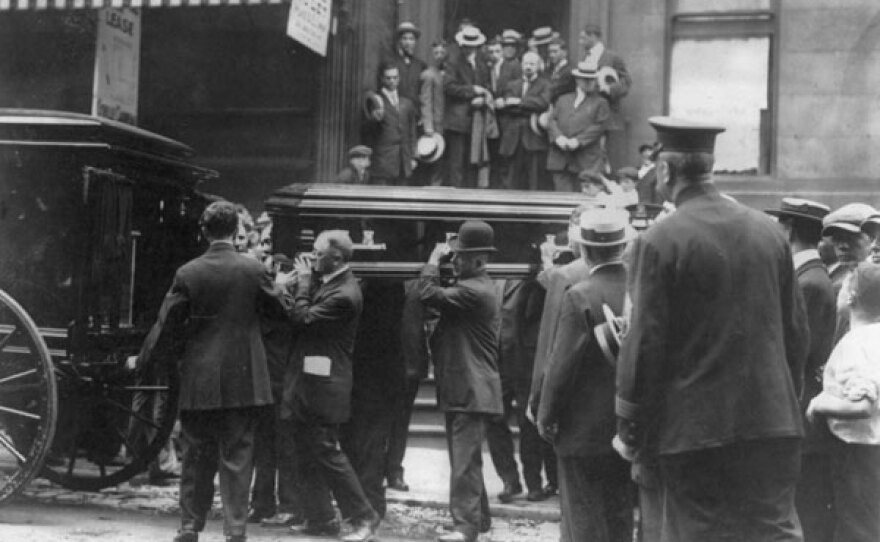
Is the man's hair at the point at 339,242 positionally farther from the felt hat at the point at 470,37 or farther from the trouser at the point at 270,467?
the felt hat at the point at 470,37

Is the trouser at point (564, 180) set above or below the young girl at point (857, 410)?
above

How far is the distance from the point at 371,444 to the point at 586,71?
5.10 metres

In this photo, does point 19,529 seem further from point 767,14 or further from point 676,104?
point 767,14

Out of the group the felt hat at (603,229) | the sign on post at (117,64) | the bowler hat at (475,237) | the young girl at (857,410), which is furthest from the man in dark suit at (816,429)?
the sign on post at (117,64)

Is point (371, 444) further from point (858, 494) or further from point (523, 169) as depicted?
point (523, 169)

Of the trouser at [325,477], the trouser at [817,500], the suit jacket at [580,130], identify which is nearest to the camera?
the trouser at [817,500]

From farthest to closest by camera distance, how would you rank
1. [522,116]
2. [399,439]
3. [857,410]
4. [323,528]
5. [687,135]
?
[522,116] < [399,439] < [323,528] < [857,410] < [687,135]

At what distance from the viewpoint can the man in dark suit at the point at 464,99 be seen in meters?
11.5

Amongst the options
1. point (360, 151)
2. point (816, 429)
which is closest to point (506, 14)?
point (360, 151)

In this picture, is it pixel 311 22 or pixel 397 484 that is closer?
pixel 397 484

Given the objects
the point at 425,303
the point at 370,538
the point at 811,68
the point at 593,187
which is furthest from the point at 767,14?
the point at 370,538

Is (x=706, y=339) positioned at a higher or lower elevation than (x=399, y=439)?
higher

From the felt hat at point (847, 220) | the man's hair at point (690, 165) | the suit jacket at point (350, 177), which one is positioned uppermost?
the suit jacket at point (350, 177)

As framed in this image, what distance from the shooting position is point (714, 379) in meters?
4.02
